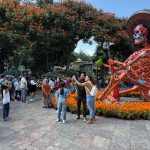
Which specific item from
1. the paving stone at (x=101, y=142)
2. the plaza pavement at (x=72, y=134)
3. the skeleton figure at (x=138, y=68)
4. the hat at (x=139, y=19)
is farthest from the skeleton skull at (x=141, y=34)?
the paving stone at (x=101, y=142)

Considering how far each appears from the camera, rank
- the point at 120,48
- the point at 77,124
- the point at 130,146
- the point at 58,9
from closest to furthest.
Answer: the point at 130,146
the point at 77,124
the point at 58,9
the point at 120,48

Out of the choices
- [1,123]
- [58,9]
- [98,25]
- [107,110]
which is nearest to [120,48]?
[98,25]

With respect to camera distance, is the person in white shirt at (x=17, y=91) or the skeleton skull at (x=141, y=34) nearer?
the skeleton skull at (x=141, y=34)

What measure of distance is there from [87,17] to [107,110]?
46.7ft

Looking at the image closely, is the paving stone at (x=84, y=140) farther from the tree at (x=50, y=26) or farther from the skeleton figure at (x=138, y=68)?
the tree at (x=50, y=26)

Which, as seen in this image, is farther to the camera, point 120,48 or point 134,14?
point 120,48

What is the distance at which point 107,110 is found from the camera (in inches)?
483

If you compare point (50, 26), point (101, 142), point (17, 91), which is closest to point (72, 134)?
point (101, 142)

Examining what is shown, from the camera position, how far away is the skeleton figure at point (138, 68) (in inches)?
567

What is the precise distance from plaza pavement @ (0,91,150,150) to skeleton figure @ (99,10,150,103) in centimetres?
313

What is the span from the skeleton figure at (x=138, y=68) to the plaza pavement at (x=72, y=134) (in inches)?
123

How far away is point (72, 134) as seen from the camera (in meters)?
9.52

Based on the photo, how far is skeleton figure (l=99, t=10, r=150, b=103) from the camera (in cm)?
1441

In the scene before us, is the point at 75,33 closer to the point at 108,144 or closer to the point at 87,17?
the point at 87,17
